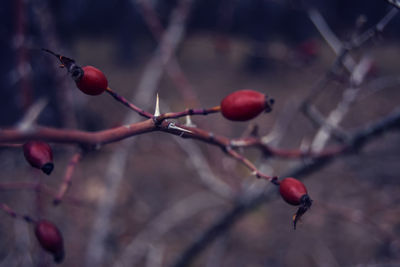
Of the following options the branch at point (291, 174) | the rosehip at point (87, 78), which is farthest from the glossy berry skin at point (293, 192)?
the branch at point (291, 174)

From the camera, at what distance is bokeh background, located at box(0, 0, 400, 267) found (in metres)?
1.86

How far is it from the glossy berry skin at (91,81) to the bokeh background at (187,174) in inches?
24.4

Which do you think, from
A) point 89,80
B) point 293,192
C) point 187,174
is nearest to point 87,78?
point 89,80

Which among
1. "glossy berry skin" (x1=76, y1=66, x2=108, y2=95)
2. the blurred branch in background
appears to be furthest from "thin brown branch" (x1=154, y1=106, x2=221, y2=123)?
the blurred branch in background

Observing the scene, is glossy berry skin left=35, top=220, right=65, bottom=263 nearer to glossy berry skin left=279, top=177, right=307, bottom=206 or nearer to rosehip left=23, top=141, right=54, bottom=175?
rosehip left=23, top=141, right=54, bottom=175

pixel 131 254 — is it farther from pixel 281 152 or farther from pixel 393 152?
pixel 393 152

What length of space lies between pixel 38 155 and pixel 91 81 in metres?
0.18

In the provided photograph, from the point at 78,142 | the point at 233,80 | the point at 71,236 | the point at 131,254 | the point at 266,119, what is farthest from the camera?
the point at 233,80

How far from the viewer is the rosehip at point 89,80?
1.74ft

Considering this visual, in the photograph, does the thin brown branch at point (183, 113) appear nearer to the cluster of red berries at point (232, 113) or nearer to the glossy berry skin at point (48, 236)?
the cluster of red berries at point (232, 113)

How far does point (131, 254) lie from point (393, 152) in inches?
107

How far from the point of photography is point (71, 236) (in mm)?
2699

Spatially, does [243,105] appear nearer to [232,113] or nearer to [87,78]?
[232,113]

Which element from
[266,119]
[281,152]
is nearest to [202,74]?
[266,119]
